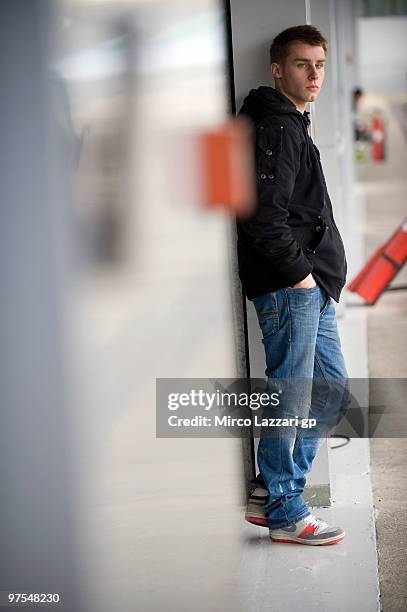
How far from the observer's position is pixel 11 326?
229 cm

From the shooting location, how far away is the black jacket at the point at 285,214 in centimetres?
298

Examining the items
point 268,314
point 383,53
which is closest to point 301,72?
point 268,314

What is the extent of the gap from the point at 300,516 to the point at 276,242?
0.97 m

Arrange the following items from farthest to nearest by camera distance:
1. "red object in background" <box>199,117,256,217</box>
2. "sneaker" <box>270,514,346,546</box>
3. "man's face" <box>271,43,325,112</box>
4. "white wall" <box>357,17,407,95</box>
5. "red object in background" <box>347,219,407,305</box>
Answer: "white wall" <box>357,17,407,95</box> < "red object in background" <box>347,219,407,305</box> < "sneaker" <box>270,514,346,546</box> < "man's face" <box>271,43,325,112</box> < "red object in background" <box>199,117,256,217</box>

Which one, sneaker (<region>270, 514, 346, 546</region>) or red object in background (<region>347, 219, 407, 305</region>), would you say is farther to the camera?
red object in background (<region>347, 219, 407, 305</region>)

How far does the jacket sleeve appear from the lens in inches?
117

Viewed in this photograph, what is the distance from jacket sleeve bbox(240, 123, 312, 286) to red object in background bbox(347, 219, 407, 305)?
4.55 m

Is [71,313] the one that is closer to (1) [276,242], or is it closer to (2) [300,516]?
(1) [276,242]

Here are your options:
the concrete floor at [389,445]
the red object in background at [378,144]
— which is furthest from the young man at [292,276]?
the red object in background at [378,144]

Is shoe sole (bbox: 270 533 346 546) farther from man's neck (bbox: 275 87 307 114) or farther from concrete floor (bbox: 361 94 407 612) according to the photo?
man's neck (bbox: 275 87 307 114)

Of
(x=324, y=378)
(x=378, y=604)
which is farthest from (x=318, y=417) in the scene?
(x=378, y=604)

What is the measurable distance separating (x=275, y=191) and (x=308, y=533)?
117cm

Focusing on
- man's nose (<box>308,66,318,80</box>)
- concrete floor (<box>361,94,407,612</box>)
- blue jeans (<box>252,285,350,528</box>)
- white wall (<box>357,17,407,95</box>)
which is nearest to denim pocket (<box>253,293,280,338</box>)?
blue jeans (<box>252,285,350,528</box>)

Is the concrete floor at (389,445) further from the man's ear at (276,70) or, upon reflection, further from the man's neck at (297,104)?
the man's ear at (276,70)
